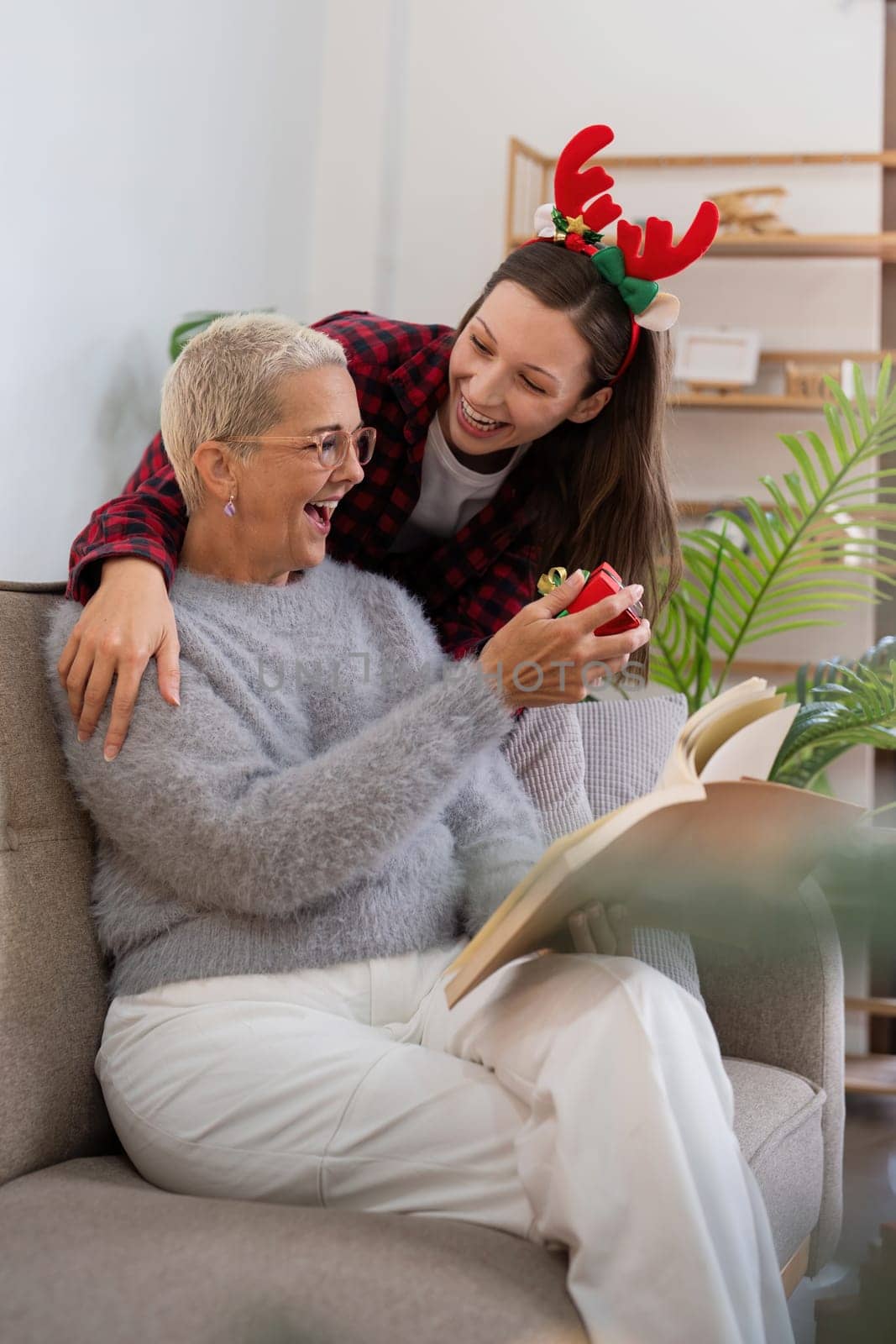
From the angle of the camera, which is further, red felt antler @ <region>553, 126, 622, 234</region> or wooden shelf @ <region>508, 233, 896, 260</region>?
wooden shelf @ <region>508, 233, 896, 260</region>

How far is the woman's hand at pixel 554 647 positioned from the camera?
3.78 feet

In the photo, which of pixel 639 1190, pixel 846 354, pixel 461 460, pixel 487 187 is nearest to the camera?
pixel 639 1190

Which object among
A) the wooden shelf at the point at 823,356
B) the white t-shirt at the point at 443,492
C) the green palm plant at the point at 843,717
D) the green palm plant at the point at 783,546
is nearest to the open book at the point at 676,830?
the white t-shirt at the point at 443,492

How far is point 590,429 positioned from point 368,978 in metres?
0.86

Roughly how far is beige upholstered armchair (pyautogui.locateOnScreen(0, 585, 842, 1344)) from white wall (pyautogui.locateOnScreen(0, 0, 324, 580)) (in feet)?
3.84

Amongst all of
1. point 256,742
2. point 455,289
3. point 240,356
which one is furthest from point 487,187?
point 256,742

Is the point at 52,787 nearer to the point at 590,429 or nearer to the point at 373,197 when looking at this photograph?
the point at 590,429

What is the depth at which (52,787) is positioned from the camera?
1.21 meters

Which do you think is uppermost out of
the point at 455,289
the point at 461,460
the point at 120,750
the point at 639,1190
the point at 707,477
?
the point at 455,289

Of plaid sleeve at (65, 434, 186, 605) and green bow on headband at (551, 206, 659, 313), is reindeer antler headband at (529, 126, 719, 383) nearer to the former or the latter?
green bow on headband at (551, 206, 659, 313)

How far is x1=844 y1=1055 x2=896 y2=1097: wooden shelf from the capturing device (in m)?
2.61

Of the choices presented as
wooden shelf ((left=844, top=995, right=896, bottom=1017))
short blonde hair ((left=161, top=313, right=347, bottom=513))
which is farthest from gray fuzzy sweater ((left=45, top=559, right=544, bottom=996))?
wooden shelf ((left=844, top=995, right=896, bottom=1017))

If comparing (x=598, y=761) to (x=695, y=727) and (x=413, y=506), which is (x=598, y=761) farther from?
(x=695, y=727)

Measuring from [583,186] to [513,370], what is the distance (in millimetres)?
268
